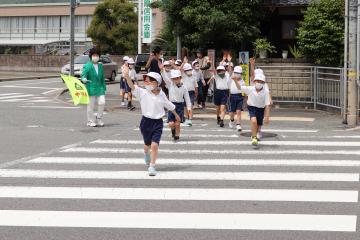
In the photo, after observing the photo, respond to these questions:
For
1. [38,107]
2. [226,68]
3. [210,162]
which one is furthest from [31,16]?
[210,162]

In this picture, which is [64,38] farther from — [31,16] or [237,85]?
[237,85]

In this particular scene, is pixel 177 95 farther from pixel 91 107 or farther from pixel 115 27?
pixel 115 27

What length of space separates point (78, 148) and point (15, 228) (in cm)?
551

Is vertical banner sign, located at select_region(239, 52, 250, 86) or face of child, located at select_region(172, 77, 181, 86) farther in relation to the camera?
vertical banner sign, located at select_region(239, 52, 250, 86)

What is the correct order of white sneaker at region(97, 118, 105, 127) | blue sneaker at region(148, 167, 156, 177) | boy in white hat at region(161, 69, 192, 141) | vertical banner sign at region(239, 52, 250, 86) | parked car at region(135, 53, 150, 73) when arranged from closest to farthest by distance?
blue sneaker at region(148, 167, 156, 177) → boy in white hat at region(161, 69, 192, 141) → white sneaker at region(97, 118, 105, 127) → vertical banner sign at region(239, 52, 250, 86) → parked car at region(135, 53, 150, 73)

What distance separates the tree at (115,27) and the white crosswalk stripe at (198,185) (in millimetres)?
39864

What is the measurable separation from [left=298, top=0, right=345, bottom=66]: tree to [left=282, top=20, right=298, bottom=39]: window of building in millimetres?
3548

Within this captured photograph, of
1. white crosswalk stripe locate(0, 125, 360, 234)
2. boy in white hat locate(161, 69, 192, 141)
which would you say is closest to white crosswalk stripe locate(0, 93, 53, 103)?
white crosswalk stripe locate(0, 125, 360, 234)

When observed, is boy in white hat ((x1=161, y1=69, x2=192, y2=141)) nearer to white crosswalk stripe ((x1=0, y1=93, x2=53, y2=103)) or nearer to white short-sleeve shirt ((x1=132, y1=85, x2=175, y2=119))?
white short-sleeve shirt ((x1=132, y1=85, x2=175, y2=119))

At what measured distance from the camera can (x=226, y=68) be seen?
51.3 feet

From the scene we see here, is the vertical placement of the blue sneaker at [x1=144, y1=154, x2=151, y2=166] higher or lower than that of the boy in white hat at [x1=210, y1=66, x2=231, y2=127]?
Result: lower

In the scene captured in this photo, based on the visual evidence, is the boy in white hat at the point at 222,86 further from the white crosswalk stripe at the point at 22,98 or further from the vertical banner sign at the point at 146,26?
the vertical banner sign at the point at 146,26

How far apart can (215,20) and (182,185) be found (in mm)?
13203

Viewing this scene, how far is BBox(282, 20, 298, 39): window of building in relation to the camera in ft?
78.3
